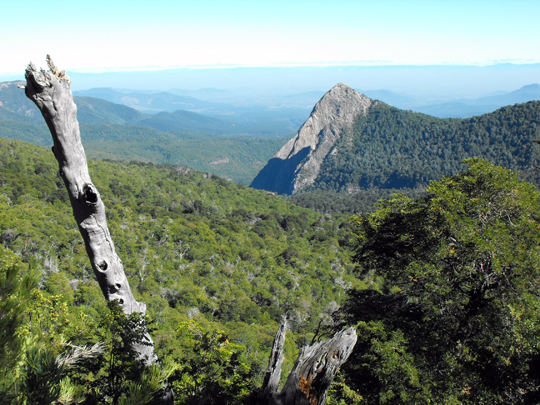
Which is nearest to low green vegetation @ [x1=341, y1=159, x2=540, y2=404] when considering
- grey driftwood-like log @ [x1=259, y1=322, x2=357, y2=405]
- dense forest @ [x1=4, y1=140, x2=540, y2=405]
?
dense forest @ [x1=4, y1=140, x2=540, y2=405]

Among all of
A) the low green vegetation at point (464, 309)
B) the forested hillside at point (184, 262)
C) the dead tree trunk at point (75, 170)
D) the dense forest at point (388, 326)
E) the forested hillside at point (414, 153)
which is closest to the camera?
the dead tree trunk at point (75, 170)

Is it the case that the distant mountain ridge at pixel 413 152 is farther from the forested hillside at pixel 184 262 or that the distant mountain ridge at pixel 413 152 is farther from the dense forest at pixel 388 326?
the dense forest at pixel 388 326

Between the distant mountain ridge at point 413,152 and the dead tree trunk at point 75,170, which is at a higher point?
the dead tree trunk at point 75,170

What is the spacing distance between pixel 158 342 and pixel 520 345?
17263mm

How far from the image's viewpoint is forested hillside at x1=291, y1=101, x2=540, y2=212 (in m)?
141

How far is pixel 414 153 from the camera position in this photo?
18300 cm

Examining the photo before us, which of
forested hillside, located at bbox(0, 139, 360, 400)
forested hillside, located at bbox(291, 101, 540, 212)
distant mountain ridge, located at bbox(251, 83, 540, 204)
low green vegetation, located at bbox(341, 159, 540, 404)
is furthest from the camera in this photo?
distant mountain ridge, located at bbox(251, 83, 540, 204)

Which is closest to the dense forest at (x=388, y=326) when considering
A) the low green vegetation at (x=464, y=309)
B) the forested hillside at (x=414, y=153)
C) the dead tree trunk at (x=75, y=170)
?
the low green vegetation at (x=464, y=309)

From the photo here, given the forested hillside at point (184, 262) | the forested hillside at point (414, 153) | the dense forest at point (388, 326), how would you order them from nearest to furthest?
the dense forest at point (388, 326) → the forested hillside at point (184, 262) → the forested hillside at point (414, 153)

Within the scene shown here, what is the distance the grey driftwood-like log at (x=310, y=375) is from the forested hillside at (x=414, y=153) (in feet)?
388

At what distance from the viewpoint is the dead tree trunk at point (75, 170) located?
3.44 meters

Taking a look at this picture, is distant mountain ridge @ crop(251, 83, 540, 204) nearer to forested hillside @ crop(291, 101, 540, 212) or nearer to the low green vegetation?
forested hillside @ crop(291, 101, 540, 212)

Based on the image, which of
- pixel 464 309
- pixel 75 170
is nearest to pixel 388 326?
pixel 464 309

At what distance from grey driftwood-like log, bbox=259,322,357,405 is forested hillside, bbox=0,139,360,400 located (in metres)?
3.20
